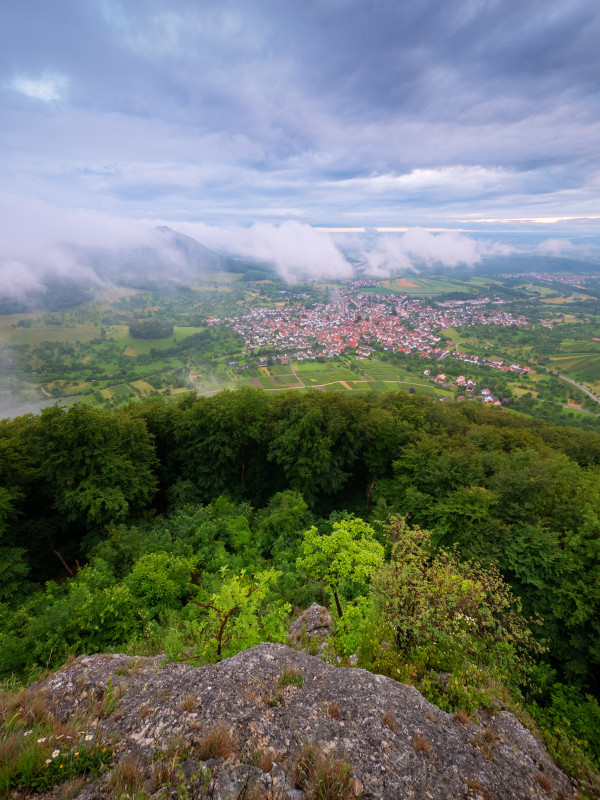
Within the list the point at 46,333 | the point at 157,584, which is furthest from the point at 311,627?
the point at 46,333

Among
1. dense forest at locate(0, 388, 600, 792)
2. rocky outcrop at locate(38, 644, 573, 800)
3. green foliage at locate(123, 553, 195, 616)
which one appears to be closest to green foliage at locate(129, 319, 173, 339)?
dense forest at locate(0, 388, 600, 792)

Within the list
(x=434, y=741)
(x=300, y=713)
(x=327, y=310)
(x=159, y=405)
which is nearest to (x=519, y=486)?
(x=434, y=741)

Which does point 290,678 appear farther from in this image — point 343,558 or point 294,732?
point 343,558

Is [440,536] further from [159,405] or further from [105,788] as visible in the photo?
[159,405]

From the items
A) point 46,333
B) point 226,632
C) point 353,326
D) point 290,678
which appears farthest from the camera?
point 353,326

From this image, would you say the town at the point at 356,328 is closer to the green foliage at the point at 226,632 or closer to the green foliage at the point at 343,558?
the green foliage at the point at 343,558

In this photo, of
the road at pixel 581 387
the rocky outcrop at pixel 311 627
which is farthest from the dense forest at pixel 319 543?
the road at pixel 581 387

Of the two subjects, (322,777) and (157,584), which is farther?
(157,584)
